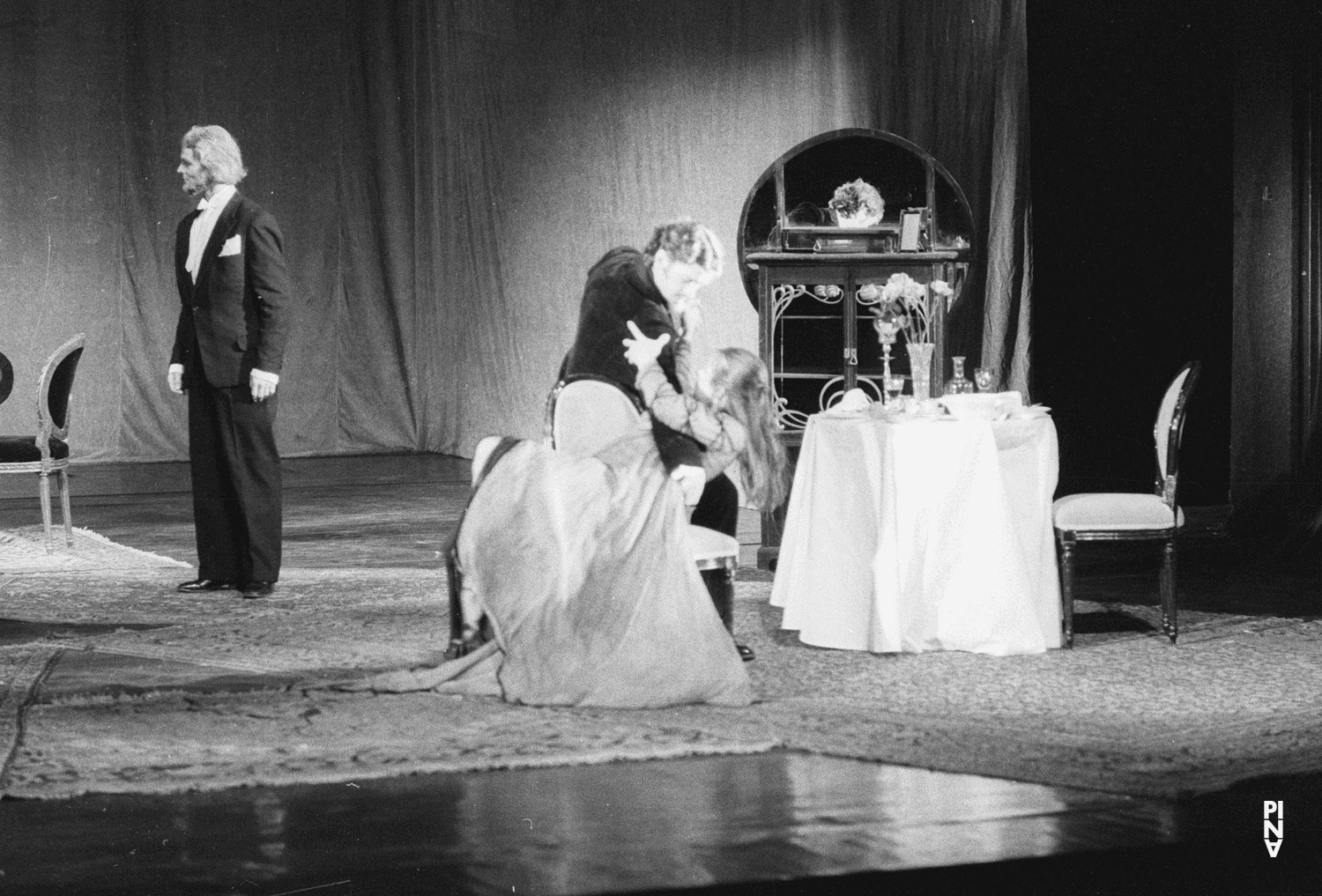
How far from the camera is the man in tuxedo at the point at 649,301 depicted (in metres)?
4.19

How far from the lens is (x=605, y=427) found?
4152 millimetres

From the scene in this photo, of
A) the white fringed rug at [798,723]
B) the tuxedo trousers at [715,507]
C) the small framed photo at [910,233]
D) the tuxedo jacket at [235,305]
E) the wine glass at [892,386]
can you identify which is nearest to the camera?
the white fringed rug at [798,723]

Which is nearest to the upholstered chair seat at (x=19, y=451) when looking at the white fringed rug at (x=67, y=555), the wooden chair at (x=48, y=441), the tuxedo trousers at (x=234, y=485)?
the wooden chair at (x=48, y=441)

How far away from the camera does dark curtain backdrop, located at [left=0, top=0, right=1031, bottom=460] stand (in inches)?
312

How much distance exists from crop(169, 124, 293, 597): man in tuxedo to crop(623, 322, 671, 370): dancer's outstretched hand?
68.3 inches

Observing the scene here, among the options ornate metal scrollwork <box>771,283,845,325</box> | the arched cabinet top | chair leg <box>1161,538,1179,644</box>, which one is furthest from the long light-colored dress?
the arched cabinet top

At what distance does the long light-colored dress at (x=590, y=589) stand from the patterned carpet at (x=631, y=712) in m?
0.08

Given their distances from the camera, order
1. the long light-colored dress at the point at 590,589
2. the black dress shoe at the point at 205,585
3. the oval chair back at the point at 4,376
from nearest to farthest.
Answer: the long light-colored dress at the point at 590,589, the black dress shoe at the point at 205,585, the oval chair back at the point at 4,376

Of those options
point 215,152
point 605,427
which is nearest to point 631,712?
point 605,427

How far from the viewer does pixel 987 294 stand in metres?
7.89

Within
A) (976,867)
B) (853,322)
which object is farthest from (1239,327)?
(976,867)

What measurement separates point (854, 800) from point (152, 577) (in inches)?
139

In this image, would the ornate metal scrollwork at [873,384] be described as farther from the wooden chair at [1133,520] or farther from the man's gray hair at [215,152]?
the man's gray hair at [215,152]

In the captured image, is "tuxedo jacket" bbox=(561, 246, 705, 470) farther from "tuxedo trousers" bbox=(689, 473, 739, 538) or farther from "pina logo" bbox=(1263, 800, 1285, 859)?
"pina logo" bbox=(1263, 800, 1285, 859)
